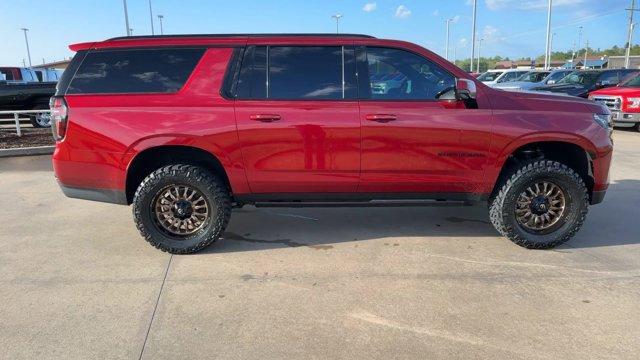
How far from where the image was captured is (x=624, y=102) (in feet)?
40.3

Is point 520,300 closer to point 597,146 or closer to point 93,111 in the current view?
point 597,146

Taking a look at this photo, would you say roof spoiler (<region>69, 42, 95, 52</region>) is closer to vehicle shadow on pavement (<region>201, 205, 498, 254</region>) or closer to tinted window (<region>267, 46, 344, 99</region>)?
tinted window (<region>267, 46, 344, 99</region>)

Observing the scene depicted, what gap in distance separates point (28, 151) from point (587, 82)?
16.0m

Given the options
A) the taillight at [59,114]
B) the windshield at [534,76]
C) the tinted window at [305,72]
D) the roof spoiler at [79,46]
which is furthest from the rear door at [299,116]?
the windshield at [534,76]

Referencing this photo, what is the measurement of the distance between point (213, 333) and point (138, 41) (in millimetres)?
2623

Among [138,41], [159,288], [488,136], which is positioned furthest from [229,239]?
[488,136]

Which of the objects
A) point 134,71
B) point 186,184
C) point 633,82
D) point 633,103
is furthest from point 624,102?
point 134,71

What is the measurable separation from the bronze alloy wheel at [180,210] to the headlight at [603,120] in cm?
355

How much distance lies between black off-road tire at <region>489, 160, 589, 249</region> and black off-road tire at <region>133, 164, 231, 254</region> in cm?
247

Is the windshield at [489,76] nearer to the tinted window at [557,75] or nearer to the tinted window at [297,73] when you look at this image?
the tinted window at [557,75]

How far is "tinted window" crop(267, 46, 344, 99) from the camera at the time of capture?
4.08 m

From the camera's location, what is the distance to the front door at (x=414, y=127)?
4.07 metres

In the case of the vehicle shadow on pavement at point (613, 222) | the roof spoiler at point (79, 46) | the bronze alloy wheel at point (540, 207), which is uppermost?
the roof spoiler at point (79, 46)

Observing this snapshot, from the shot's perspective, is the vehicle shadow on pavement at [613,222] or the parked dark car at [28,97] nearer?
the vehicle shadow on pavement at [613,222]
